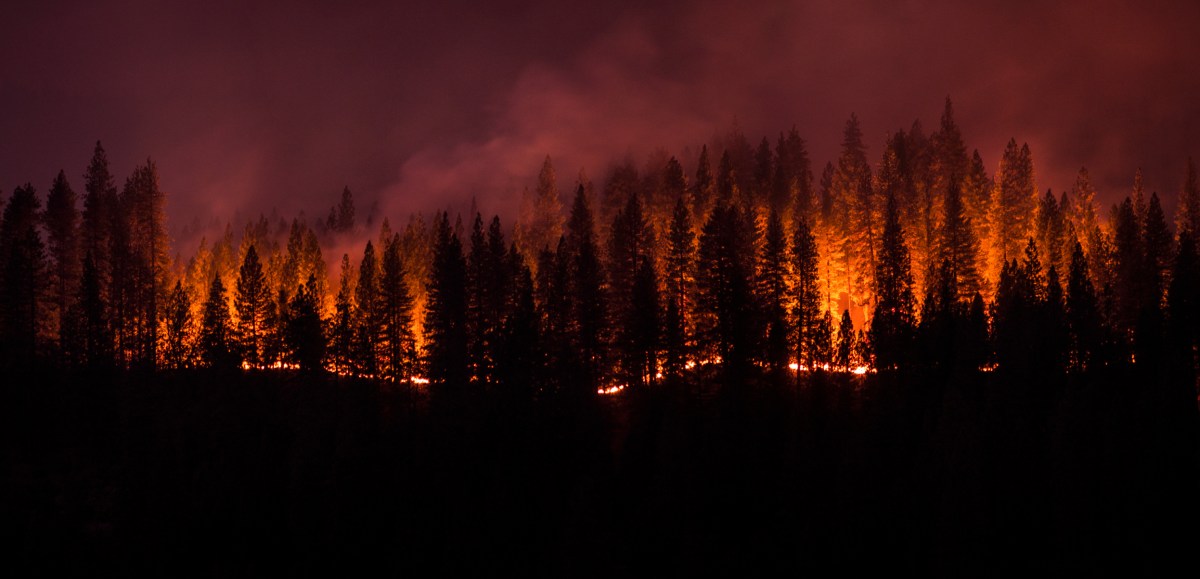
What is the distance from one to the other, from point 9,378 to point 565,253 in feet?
140

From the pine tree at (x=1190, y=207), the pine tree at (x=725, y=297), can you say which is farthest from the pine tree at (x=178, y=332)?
the pine tree at (x=1190, y=207)

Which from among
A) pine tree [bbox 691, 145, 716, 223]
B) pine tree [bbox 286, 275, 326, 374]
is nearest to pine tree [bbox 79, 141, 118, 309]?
pine tree [bbox 286, 275, 326, 374]

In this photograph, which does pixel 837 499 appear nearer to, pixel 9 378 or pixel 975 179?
pixel 975 179

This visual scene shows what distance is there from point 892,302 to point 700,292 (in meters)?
15.9

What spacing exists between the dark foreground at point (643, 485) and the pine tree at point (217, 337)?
11518 mm

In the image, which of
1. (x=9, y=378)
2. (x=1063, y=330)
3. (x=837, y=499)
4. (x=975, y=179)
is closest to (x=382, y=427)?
(x=9, y=378)

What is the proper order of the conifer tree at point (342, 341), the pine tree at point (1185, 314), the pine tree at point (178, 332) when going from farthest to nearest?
1. the pine tree at point (178, 332)
2. the conifer tree at point (342, 341)
3. the pine tree at point (1185, 314)

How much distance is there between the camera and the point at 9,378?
196 feet

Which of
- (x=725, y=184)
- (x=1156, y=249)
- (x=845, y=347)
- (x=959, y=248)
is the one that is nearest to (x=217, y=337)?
(x=725, y=184)

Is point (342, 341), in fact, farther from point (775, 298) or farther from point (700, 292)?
point (775, 298)

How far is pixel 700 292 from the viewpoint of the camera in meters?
68.6

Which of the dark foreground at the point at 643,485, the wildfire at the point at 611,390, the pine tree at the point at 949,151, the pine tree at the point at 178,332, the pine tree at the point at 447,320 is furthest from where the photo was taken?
the pine tree at the point at 949,151

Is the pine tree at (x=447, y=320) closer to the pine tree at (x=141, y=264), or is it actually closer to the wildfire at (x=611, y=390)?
the wildfire at (x=611, y=390)

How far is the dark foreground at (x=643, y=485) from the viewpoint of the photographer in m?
48.5
